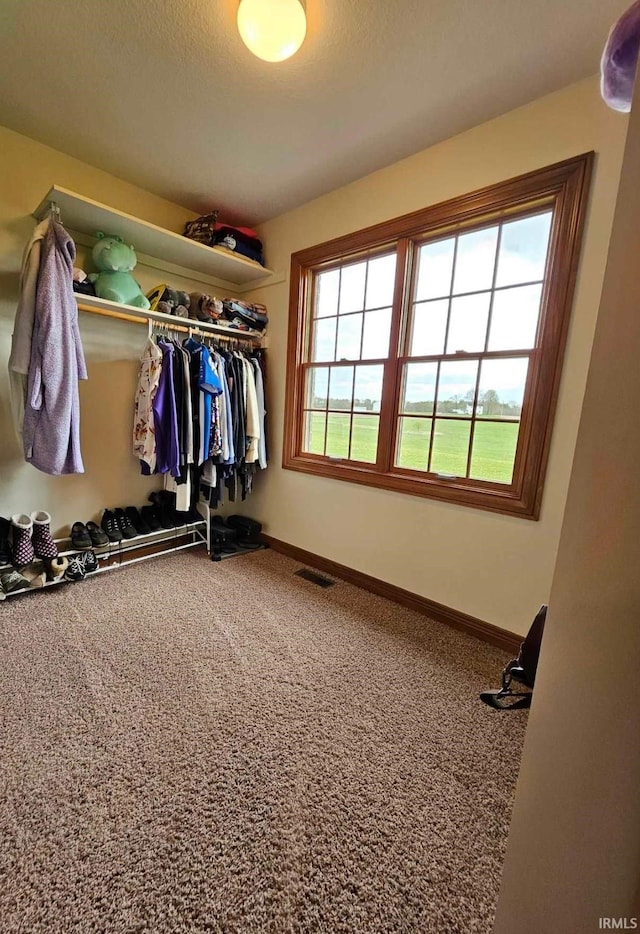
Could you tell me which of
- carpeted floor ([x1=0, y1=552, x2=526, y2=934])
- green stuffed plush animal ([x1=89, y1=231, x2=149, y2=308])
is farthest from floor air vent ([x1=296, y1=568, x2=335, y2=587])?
green stuffed plush animal ([x1=89, y1=231, x2=149, y2=308])

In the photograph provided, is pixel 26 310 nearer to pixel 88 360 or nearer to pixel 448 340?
pixel 88 360

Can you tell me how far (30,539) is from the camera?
209cm

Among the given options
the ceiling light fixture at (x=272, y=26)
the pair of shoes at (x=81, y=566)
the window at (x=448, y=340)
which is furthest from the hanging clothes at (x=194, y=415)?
the ceiling light fixture at (x=272, y=26)

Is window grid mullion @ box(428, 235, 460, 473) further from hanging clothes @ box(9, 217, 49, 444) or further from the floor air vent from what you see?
hanging clothes @ box(9, 217, 49, 444)

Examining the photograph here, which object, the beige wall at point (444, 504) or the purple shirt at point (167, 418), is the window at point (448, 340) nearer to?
the beige wall at point (444, 504)

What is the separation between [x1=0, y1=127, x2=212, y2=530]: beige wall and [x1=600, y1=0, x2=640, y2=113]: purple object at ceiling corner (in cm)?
271

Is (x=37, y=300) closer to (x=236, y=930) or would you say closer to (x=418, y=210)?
(x=418, y=210)

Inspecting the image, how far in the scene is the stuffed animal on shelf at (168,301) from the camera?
7.98 feet

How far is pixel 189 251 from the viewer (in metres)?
2.51

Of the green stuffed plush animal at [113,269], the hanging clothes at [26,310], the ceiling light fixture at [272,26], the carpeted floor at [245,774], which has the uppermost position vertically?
the ceiling light fixture at [272,26]

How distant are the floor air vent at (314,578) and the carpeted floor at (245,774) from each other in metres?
0.47

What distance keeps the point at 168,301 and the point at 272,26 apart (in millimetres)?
1524

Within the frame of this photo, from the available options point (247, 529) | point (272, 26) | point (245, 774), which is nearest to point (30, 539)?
point (247, 529)

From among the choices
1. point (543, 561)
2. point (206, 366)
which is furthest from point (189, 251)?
point (543, 561)
